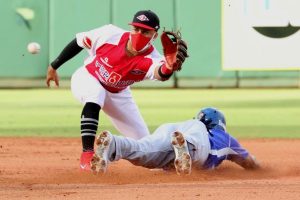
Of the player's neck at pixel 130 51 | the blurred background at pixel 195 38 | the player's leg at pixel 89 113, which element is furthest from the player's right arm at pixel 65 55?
the blurred background at pixel 195 38

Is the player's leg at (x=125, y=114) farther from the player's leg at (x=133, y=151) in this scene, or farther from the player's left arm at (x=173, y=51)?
the player's left arm at (x=173, y=51)

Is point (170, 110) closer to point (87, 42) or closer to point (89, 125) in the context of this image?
point (87, 42)

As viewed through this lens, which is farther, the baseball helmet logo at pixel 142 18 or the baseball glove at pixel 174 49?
the baseball helmet logo at pixel 142 18

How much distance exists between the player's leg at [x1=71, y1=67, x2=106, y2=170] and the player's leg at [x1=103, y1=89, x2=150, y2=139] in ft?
0.94

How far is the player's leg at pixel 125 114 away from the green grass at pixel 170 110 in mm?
2624

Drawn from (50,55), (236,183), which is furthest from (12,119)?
(236,183)

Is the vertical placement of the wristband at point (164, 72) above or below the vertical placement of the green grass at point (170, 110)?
above

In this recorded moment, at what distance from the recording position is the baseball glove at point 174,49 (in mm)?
5551

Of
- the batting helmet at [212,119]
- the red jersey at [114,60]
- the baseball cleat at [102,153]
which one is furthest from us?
the batting helmet at [212,119]

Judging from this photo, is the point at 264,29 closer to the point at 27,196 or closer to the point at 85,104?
the point at 85,104

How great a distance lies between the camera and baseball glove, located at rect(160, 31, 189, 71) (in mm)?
5551

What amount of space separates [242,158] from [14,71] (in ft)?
30.9

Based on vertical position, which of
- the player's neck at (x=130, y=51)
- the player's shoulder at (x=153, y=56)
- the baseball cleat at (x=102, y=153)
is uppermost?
the player's neck at (x=130, y=51)

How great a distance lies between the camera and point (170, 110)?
11812 mm
